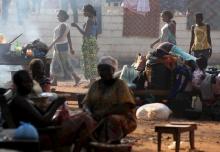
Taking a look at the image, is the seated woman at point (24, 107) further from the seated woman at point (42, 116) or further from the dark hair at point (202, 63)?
the dark hair at point (202, 63)

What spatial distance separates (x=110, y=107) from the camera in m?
7.22

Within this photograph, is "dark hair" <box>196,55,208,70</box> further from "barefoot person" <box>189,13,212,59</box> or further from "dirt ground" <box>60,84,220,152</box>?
"barefoot person" <box>189,13,212,59</box>

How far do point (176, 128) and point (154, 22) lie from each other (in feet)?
41.4

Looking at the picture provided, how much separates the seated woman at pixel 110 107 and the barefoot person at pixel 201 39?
21.1 ft

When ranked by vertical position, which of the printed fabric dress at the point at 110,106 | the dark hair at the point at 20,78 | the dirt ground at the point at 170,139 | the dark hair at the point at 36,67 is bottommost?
the dirt ground at the point at 170,139

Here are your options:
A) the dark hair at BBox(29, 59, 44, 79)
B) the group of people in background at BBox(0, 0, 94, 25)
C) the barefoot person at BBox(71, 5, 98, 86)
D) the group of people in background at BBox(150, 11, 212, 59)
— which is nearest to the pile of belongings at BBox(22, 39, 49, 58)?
the barefoot person at BBox(71, 5, 98, 86)

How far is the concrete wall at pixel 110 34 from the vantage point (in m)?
20.3

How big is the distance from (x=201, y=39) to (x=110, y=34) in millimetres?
7327

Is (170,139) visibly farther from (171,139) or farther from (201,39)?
(201,39)

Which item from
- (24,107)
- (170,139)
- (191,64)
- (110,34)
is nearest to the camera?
(24,107)

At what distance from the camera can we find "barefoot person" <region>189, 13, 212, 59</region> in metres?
13.5

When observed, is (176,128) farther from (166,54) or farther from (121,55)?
(121,55)

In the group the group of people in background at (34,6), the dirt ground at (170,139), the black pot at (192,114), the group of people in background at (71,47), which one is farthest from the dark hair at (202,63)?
the group of people in background at (34,6)

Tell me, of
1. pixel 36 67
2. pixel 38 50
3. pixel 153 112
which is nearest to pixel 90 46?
pixel 38 50
